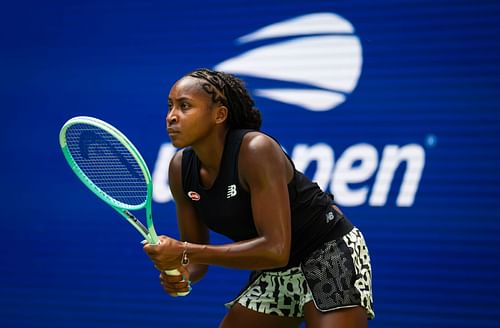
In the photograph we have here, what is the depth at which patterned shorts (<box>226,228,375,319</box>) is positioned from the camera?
3434 mm

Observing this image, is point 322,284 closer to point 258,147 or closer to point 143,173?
point 258,147

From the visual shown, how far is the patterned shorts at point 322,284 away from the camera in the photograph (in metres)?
3.43

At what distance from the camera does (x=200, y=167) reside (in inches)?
139

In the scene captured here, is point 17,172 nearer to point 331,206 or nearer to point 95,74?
point 95,74

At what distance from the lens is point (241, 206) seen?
3365 mm

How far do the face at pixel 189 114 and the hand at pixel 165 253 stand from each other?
43cm

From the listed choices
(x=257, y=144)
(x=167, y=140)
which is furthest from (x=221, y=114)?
(x=167, y=140)

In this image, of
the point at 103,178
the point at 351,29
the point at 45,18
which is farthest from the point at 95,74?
the point at 103,178

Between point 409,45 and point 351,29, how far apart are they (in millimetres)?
385

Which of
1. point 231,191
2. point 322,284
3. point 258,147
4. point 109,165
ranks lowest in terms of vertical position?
point 322,284

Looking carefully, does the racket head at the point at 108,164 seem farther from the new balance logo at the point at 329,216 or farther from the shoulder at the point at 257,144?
the new balance logo at the point at 329,216

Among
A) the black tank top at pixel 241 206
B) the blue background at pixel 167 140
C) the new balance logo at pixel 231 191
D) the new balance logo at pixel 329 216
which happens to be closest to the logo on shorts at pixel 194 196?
the black tank top at pixel 241 206

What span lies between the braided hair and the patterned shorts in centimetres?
62

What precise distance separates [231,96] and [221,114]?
11 cm
